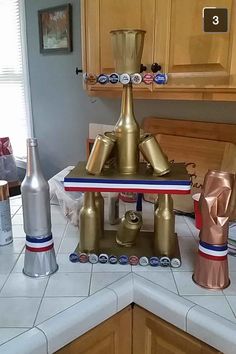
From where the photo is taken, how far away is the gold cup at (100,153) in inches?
35.5

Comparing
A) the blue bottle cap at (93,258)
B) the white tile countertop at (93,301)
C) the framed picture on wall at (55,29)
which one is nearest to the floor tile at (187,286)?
the white tile countertop at (93,301)

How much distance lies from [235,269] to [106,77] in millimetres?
630

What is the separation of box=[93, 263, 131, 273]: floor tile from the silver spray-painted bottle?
0.14m

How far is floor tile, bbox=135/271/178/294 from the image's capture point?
2.77ft

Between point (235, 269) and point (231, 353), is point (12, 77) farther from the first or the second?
point (231, 353)

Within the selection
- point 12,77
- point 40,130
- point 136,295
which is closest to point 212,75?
point 136,295

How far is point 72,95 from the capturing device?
6.12 feet

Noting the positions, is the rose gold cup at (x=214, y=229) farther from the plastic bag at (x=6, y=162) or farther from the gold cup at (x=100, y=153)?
the plastic bag at (x=6, y=162)

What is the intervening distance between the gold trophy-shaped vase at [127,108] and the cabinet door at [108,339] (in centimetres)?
39

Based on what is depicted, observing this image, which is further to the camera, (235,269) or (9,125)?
(9,125)

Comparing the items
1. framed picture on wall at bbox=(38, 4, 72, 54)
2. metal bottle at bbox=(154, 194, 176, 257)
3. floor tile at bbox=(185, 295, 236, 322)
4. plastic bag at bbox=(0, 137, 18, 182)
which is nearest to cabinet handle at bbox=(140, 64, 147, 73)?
metal bottle at bbox=(154, 194, 176, 257)

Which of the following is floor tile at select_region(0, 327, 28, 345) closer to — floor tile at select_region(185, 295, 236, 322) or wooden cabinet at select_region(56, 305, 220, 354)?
wooden cabinet at select_region(56, 305, 220, 354)

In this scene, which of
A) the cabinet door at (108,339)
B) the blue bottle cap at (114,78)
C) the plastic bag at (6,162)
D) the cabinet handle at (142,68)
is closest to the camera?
the cabinet door at (108,339)

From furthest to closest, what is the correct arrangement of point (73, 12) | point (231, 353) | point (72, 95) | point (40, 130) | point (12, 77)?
point (12, 77) → point (40, 130) → point (72, 95) → point (73, 12) → point (231, 353)
